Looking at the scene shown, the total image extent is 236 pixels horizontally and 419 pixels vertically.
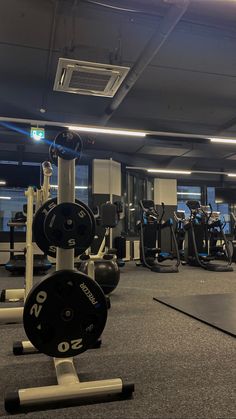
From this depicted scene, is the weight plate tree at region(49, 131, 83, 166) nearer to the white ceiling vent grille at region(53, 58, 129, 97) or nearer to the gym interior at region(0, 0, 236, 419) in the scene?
the gym interior at region(0, 0, 236, 419)

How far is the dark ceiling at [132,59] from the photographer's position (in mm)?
3627

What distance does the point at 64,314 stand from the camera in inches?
64.6

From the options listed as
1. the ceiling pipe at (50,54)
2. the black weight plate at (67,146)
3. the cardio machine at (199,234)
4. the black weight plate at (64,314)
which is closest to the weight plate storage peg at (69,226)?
the black weight plate at (64,314)

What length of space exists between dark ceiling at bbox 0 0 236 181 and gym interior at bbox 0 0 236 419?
0.07 feet

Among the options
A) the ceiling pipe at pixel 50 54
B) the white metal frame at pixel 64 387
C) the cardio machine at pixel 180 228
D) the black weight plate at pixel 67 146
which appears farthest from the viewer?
the cardio machine at pixel 180 228

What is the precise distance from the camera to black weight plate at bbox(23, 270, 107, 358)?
5.23ft

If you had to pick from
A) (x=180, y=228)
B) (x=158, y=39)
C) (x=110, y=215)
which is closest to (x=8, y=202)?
(x=110, y=215)

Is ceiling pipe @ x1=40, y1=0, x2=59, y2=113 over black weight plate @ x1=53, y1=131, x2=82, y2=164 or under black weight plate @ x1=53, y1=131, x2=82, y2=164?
over

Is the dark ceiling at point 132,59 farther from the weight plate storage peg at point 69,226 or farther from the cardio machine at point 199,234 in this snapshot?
the weight plate storage peg at point 69,226

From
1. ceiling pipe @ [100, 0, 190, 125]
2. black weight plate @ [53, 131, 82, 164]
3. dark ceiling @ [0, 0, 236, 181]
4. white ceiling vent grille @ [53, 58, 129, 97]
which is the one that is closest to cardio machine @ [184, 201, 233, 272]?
dark ceiling @ [0, 0, 236, 181]

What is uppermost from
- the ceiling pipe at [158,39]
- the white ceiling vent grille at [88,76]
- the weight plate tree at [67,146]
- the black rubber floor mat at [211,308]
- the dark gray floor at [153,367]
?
the ceiling pipe at [158,39]

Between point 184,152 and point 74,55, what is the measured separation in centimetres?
545

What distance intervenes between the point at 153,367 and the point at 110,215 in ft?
9.68

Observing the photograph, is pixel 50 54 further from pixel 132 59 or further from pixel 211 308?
pixel 211 308
